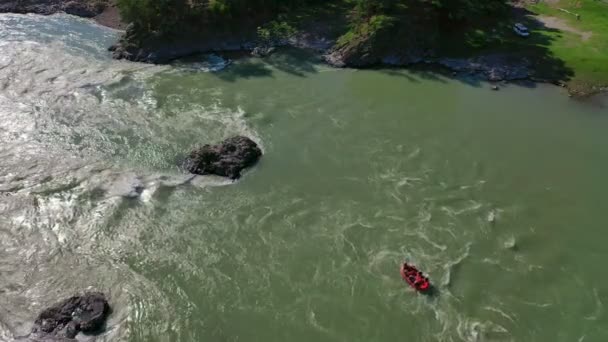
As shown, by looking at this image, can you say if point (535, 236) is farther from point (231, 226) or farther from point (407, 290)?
point (231, 226)

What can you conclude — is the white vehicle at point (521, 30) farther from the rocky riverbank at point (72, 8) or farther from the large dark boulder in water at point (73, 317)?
the large dark boulder in water at point (73, 317)

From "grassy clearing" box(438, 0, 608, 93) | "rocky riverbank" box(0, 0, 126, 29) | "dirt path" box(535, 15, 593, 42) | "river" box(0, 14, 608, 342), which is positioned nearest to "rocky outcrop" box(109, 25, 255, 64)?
"river" box(0, 14, 608, 342)

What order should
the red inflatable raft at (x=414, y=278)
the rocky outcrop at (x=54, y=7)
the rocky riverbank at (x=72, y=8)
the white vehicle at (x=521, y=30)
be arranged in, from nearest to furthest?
1. the red inflatable raft at (x=414, y=278)
2. the white vehicle at (x=521, y=30)
3. the rocky riverbank at (x=72, y=8)
4. the rocky outcrop at (x=54, y=7)

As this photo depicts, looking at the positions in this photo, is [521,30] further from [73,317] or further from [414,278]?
[73,317]

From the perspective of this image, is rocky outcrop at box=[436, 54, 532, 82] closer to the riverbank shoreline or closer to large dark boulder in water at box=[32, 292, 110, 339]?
the riverbank shoreline

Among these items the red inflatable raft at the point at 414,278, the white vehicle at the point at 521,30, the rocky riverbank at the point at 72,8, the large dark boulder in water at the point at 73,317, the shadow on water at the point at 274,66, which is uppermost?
the rocky riverbank at the point at 72,8

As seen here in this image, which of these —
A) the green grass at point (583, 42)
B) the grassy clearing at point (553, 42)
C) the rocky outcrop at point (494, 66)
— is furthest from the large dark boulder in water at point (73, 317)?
the green grass at point (583, 42)

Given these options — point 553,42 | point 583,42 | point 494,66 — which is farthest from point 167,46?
point 583,42

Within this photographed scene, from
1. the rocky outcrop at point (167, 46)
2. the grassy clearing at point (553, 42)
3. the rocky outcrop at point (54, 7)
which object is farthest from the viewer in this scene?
the rocky outcrop at point (54, 7)
